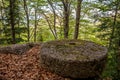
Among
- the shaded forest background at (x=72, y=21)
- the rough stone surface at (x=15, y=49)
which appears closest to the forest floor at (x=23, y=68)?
the rough stone surface at (x=15, y=49)

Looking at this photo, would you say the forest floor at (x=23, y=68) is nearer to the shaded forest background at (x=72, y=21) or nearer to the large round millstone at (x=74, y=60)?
the large round millstone at (x=74, y=60)

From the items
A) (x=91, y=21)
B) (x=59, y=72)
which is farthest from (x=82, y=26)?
(x=59, y=72)

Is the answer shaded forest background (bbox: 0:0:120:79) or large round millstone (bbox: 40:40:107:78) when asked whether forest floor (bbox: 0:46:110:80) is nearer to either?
large round millstone (bbox: 40:40:107:78)

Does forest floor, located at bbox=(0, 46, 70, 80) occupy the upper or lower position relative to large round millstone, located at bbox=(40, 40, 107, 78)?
lower

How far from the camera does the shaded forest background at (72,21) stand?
352 inches

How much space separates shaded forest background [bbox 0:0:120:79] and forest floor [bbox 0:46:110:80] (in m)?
1.90

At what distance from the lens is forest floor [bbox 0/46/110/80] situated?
5.18 m

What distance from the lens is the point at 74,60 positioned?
5.03 metres

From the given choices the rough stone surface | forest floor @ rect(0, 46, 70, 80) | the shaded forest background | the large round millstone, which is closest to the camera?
the large round millstone

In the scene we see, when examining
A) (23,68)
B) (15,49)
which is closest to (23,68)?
(23,68)

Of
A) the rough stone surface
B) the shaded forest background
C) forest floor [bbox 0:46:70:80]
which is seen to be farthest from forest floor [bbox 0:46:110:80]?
the shaded forest background

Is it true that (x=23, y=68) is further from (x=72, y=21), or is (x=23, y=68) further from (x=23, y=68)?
(x=72, y=21)

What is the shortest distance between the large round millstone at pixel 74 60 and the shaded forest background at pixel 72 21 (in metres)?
0.47

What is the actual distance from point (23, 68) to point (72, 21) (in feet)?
36.6
